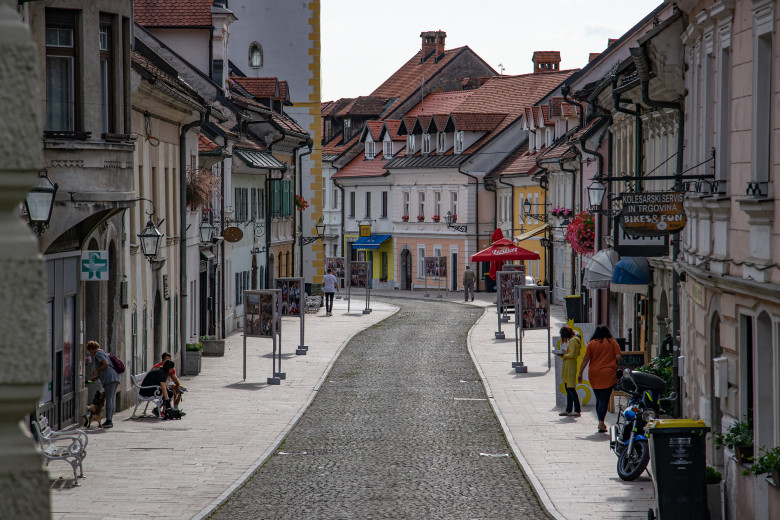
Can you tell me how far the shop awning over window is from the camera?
2616 cm

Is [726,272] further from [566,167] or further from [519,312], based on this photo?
[566,167]

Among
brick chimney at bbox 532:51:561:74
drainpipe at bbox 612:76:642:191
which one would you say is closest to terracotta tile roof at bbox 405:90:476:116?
brick chimney at bbox 532:51:561:74

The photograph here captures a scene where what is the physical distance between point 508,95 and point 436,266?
13415mm

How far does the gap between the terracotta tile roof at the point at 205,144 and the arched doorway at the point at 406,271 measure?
3875 centimetres

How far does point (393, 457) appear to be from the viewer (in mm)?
17281

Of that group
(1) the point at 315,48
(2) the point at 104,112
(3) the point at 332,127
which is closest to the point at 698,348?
(2) the point at 104,112

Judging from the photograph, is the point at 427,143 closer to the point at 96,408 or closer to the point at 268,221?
the point at 268,221

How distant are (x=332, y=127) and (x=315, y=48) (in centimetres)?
2708

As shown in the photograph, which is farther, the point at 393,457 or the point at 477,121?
the point at 477,121

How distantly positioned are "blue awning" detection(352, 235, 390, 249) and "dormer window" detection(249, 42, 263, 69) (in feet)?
57.4

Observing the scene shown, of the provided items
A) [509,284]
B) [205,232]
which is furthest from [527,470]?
[509,284]

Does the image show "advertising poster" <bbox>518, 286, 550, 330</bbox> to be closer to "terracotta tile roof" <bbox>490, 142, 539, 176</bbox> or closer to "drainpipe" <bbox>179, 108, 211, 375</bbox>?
"drainpipe" <bbox>179, 108, 211, 375</bbox>

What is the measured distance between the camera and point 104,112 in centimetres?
1786

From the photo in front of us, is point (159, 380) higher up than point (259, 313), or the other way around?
point (259, 313)
